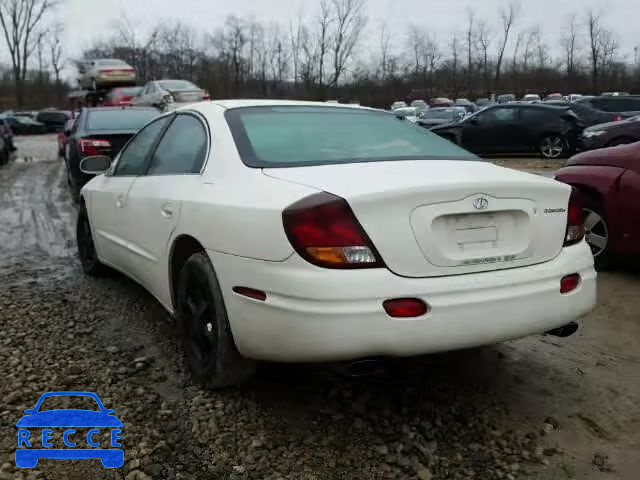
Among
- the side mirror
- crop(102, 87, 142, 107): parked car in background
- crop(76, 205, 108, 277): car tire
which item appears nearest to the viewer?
the side mirror

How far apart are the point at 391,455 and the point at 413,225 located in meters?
0.95

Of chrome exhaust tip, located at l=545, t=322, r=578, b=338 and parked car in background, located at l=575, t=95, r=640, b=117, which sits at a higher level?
parked car in background, located at l=575, t=95, r=640, b=117

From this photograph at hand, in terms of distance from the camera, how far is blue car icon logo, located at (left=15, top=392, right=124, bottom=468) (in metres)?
2.48

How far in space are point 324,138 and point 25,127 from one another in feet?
134

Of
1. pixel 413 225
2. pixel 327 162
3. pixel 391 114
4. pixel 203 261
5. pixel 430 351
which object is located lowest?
pixel 430 351

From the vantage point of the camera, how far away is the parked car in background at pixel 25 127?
3869 cm

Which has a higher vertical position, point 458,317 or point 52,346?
point 458,317

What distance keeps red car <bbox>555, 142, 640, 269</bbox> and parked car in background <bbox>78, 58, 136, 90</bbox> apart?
20.0m

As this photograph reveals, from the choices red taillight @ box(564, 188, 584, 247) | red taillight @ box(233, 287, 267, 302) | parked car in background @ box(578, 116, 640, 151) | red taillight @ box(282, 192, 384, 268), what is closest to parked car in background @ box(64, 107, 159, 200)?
red taillight @ box(233, 287, 267, 302)

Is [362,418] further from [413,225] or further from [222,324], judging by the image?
[413,225]

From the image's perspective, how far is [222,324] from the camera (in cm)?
272

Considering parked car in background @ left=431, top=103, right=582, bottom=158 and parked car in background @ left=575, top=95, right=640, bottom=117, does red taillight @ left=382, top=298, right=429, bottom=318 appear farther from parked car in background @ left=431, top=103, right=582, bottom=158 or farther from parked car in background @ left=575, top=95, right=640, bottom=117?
parked car in background @ left=575, top=95, right=640, bottom=117

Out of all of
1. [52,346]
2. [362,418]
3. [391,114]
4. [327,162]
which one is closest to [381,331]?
[362,418]

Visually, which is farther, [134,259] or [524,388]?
[134,259]
